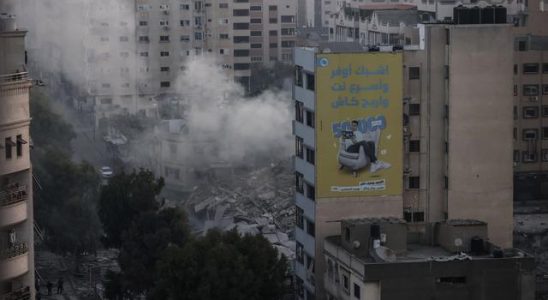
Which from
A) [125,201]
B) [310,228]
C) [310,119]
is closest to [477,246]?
[310,228]

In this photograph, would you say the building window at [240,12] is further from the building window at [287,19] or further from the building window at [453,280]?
the building window at [453,280]

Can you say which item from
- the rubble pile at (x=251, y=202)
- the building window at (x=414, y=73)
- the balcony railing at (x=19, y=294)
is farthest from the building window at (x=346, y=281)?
the rubble pile at (x=251, y=202)

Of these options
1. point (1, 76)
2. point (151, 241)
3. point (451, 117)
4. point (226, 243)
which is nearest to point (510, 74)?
point (451, 117)

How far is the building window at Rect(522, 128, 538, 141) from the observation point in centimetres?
3428

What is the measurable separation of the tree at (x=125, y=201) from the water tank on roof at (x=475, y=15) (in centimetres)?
665

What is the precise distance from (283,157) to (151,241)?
15.0 m

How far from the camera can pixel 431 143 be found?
818 inches

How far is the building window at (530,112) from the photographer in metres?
34.2

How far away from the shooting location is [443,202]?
20766 millimetres

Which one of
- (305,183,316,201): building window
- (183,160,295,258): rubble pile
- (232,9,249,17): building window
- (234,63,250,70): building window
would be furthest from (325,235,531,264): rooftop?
(232,9,249,17): building window

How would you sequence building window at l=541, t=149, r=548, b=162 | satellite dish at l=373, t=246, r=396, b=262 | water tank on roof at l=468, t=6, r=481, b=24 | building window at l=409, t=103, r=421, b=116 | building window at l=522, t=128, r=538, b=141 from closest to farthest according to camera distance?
satellite dish at l=373, t=246, r=396, b=262 → water tank on roof at l=468, t=6, r=481, b=24 → building window at l=409, t=103, r=421, b=116 → building window at l=522, t=128, r=538, b=141 → building window at l=541, t=149, r=548, b=162

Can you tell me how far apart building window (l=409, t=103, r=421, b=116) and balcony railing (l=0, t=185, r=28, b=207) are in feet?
25.6

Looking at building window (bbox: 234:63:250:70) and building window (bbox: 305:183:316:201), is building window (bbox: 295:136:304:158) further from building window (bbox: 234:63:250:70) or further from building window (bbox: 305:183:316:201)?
building window (bbox: 234:63:250:70)

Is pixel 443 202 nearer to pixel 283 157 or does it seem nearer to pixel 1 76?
pixel 1 76
